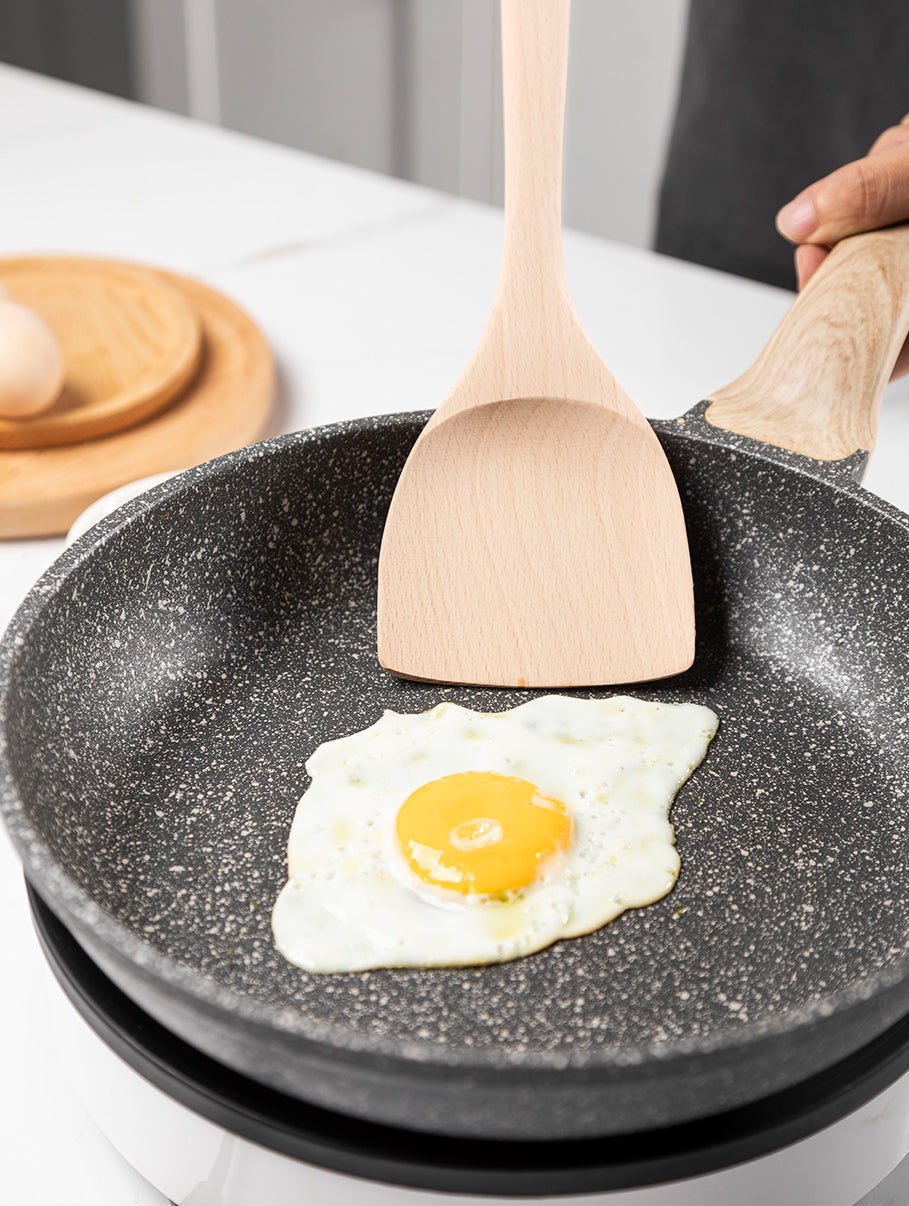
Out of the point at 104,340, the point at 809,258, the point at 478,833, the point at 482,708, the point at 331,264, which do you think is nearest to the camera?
the point at 478,833

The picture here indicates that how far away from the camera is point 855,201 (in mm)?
1009

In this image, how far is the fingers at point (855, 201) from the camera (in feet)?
3.27

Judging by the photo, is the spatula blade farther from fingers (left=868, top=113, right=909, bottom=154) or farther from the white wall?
the white wall

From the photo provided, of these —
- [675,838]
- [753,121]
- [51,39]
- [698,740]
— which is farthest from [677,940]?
[51,39]

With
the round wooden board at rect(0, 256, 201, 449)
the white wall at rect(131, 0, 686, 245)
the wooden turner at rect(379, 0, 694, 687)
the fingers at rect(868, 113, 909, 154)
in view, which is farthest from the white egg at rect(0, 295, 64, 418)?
the white wall at rect(131, 0, 686, 245)

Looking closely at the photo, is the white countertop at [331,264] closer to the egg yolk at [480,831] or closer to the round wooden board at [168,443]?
the round wooden board at [168,443]

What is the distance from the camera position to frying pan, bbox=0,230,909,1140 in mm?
467

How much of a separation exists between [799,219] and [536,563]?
0.41m

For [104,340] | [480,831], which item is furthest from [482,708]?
[104,340]

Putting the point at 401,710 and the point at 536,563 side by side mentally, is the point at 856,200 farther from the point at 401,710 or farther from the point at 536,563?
the point at 401,710

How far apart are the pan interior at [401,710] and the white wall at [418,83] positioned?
7.92 ft

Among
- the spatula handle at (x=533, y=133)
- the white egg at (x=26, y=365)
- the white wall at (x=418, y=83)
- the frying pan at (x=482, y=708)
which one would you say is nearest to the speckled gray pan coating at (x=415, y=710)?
the frying pan at (x=482, y=708)

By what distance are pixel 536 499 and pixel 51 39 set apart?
277 centimetres

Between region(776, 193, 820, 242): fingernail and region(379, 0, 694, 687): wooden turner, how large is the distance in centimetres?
28
